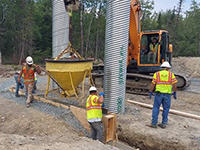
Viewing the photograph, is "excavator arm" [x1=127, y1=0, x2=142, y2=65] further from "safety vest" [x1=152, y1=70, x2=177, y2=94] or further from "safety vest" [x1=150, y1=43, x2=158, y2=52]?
"safety vest" [x1=152, y1=70, x2=177, y2=94]

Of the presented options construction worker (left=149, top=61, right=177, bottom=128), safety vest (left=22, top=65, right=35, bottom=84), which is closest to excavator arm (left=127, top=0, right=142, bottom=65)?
construction worker (left=149, top=61, right=177, bottom=128)

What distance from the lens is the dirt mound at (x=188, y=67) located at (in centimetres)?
1919

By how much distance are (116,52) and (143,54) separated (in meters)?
4.20

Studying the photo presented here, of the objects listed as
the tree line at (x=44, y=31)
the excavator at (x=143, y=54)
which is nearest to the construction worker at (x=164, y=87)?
the excavator at (x=143, y=54)

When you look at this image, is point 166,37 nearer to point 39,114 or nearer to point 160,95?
point 160,95

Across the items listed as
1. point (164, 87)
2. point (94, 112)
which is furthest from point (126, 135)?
point (164, 87)

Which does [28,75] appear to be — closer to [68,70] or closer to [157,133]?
[68,70]

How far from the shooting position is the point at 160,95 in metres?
5.10

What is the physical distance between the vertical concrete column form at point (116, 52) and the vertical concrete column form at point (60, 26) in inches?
98.5

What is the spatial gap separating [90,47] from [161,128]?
29.7 metres

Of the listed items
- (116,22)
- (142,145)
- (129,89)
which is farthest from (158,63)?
(142,145)

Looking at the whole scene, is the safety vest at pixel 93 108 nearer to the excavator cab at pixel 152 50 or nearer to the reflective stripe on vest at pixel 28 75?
the reflective stripe on vest at pixel 28 75

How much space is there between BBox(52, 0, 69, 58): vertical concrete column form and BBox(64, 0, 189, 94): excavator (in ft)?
9.65

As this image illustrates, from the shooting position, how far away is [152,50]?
9297 mm
